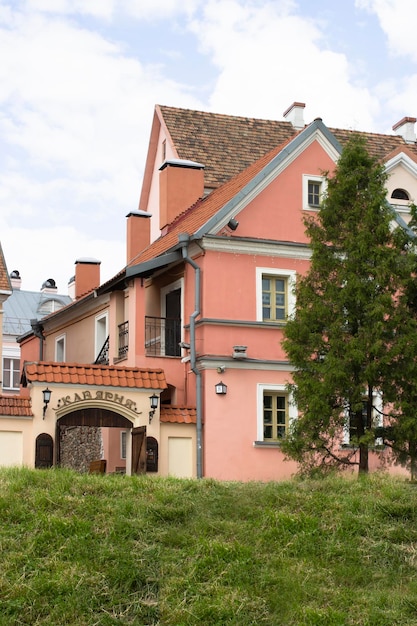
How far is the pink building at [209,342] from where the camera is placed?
2431 centimetres

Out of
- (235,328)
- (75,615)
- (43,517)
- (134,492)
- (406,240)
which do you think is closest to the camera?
(75,615)

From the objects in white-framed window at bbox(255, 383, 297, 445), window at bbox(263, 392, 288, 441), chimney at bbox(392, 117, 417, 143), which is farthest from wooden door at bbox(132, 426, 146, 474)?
chimney at bbox(392, 117, 417, 143)

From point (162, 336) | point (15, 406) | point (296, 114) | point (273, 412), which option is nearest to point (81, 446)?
point (162, 336)

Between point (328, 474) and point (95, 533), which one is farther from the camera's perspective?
point (328, 474)

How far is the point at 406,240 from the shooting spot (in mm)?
20484

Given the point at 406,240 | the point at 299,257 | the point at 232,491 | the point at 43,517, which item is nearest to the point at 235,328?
the point at 299,257

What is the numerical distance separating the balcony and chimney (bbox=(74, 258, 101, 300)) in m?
10.0

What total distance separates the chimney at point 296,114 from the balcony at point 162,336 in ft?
41.8

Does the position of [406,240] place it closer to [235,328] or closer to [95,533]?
[235,328]

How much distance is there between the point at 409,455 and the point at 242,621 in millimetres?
7869

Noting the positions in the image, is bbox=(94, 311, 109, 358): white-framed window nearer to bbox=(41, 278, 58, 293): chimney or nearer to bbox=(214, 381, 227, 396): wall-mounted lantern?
bbox=(214, 381, 227, 396): wall-mounted lantern

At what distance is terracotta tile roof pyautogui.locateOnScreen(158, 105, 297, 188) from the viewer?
3434 centimetres

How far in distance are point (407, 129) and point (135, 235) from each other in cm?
1218

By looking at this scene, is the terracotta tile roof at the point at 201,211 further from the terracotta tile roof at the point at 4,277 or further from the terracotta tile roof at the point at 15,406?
the terracotta tile roof at the point at 15,406
